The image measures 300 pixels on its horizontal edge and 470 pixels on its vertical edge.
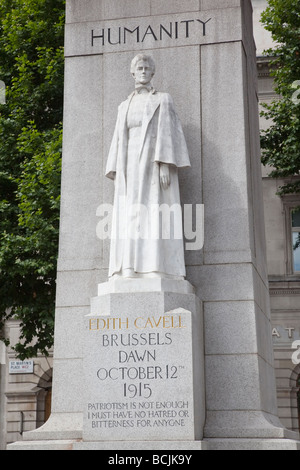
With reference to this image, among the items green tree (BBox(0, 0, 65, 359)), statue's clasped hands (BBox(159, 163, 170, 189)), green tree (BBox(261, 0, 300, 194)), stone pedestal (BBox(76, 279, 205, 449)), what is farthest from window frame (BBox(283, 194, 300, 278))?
stone pedestal (BBox(76, 279, 205, 449))

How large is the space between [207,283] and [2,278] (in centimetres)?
1047

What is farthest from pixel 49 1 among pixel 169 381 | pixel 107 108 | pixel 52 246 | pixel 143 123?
pixel 169 381

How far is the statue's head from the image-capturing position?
12.7 m

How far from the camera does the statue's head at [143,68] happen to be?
12.7 m

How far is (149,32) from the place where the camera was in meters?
14.0

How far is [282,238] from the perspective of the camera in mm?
32312

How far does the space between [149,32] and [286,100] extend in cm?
1197

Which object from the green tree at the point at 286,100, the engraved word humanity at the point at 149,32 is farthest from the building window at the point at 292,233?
the engraved word humanity at the point at 149,32

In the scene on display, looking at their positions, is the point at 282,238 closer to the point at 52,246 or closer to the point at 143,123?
the point at 52,246

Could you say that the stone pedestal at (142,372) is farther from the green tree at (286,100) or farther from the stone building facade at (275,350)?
the stone building facade at (275,350)

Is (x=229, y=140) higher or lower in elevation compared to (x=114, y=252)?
higher

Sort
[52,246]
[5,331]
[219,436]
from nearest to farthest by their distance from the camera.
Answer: [219,436]
[52,246]
[5,331]

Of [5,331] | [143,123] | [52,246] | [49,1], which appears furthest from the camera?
[5,331]

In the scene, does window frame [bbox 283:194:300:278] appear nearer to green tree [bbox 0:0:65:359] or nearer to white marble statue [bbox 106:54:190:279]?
green tree [bbox 0:0:65:359]
